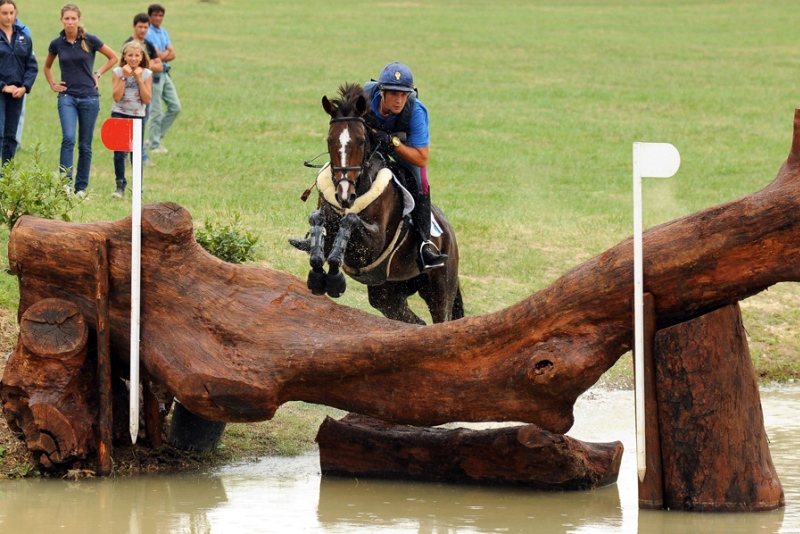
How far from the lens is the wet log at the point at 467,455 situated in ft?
28.0

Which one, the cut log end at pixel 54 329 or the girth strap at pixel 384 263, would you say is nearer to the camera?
the cut log end at pixel 54 329

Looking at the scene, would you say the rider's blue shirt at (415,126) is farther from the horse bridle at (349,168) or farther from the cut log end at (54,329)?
the cut log end at (54,329)

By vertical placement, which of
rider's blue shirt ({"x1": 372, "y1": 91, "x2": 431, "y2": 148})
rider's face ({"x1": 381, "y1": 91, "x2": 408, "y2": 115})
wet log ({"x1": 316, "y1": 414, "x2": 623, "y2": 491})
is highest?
rider's face ({"x1": 381, "y1": 91, "x2": 408, "y2": 115})

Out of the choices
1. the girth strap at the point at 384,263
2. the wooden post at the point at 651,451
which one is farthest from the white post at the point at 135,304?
the wooden post at the point at 651,451

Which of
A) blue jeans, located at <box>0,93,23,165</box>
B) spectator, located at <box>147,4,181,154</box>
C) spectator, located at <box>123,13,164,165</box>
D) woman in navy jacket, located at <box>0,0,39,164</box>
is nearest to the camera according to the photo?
woman in navy jacket, located at <box>0,0,39,164</box>

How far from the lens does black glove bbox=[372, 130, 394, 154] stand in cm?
991

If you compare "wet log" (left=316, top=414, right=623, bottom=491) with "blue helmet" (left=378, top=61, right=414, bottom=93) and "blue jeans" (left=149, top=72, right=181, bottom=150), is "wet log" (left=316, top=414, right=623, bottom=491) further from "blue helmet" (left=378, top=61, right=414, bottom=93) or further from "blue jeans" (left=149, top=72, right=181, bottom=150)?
"blue jeans" (left=149, top=72, right=181, bottom=150)

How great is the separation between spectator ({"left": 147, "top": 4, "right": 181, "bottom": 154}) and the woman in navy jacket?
4474 mm

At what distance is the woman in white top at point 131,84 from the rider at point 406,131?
6.83 meters

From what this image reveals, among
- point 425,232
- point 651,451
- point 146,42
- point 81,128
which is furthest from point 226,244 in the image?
point 146,42

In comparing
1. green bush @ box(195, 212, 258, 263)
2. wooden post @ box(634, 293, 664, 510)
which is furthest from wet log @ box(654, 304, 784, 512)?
green bush @ box(195, 212, 258, 263)

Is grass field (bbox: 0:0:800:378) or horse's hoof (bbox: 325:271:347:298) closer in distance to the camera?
horse's hoof (bbox: 325:271:347:298)

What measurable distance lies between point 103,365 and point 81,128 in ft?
26.5

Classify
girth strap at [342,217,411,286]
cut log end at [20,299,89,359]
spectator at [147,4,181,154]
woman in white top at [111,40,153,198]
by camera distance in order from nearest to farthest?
cut log end at [20,299,89,359] → girth strap at [342,217,411,286] → woman in white top at [111,40,153,198] → spectator at [147,4,181,154]
